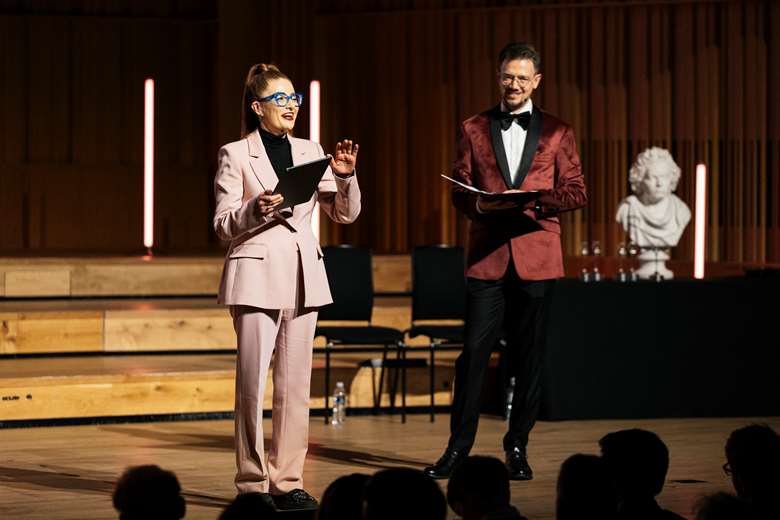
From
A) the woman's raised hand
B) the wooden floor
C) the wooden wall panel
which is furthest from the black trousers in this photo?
the wooden wall panel

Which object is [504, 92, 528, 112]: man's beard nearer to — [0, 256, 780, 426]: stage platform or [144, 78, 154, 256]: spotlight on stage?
[0, 256, 780, 426]: stage platform

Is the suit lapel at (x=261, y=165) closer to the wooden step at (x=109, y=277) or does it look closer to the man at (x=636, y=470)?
the man at (x=636, y=470)

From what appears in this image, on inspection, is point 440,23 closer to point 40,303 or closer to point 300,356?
point 40,303

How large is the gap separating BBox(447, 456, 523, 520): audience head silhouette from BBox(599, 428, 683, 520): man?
8.2 inches

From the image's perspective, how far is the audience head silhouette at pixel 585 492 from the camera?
2.22 m

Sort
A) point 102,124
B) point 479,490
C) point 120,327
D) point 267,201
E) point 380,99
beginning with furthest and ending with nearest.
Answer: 1. point 102,124
2. point 380,99
3. point 120,327
4. point 267,201
5. point 479,490

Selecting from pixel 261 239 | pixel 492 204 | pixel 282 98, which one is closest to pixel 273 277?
pixel 261 239

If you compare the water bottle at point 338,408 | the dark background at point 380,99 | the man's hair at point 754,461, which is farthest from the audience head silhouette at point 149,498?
the dark background at point 380,99

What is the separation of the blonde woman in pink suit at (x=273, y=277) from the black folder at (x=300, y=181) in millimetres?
131

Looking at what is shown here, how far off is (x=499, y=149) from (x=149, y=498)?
8.63ft

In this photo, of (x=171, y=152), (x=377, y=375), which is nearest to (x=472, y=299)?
(x=377, y=375)

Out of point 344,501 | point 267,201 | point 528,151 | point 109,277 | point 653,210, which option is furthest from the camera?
point 109,277

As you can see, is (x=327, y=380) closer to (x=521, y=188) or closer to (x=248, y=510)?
(x=521, y=188)

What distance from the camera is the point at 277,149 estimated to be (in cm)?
384
